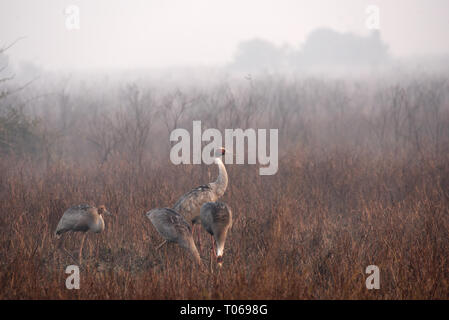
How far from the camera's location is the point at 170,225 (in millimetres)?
3812

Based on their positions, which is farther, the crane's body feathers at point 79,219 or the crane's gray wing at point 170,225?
the crane's body feathers at point 79,219

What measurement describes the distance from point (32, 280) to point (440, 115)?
431 inches

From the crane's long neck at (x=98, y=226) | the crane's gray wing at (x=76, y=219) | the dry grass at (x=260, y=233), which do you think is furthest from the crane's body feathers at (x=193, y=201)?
the crane's gray wing at (x=76, y=219)

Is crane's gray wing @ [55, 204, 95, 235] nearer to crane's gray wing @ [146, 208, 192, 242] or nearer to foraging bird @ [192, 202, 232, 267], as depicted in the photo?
crane's gray wing @ [146, 208, 192, 242]

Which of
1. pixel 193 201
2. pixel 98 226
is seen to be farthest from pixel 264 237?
pixel 98 226

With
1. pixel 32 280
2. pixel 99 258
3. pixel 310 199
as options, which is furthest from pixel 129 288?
pixel 310 199

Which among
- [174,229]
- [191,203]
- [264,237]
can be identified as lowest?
[264,237]

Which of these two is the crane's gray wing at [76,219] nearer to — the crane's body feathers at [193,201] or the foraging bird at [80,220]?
the foraging bird at [80,220]

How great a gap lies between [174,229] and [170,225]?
0.06 meters

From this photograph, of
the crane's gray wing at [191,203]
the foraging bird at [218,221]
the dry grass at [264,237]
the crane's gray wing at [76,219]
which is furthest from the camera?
the crane's gray wing at [191,203]

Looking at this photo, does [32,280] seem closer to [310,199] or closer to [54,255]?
[54,255]

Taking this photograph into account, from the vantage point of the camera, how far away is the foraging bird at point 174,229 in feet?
12.4

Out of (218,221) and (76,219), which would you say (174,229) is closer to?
(218,221)

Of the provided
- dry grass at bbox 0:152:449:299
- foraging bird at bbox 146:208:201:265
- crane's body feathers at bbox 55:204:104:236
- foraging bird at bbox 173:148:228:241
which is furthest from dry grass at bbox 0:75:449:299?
foraging bird at bbox 173:148:228:241
